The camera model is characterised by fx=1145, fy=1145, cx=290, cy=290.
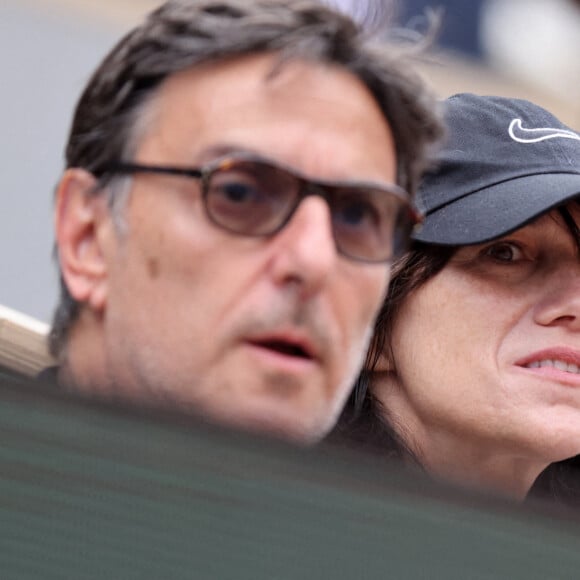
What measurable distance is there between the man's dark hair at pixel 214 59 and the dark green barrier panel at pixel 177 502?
0.59 m

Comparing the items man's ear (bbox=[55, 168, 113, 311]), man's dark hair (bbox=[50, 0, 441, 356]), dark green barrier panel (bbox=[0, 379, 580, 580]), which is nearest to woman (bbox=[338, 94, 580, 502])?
man's dark hair (bbox=[50, 0, 441, 356])

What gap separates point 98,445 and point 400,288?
1234 mm

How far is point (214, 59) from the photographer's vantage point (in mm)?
1234

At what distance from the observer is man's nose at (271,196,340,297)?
1121 millimetres

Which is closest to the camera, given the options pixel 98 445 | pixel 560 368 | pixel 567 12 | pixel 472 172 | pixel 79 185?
pixel 98 445

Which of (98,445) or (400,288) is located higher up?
(98,445)

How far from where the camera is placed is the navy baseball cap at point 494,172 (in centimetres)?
181

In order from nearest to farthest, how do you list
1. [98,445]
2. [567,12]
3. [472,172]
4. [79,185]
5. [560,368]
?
[98,445], [79,185], [560,368], [472,172], [567,12]

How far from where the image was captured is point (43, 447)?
2.34 ft

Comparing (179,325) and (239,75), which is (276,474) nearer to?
(179,325)

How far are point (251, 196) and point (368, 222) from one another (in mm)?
144

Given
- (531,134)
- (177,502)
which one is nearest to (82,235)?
(177,502)

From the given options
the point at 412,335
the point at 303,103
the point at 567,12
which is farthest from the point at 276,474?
the point at 567,12

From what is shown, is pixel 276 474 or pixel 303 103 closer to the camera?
pixel 276 474
